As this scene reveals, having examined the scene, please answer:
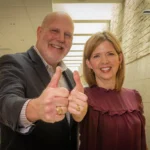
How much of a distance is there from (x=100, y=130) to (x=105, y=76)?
369 mm

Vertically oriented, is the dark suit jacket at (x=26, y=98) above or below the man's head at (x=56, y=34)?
below

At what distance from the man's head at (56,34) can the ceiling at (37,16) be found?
2258 millimetres

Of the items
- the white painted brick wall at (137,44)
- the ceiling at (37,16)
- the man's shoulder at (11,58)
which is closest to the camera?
the man's shoulder at (11,58)

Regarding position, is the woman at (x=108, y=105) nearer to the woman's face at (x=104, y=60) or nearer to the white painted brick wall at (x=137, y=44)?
the woman's face at (x=104, y=60)

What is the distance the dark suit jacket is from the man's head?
0.22 metres

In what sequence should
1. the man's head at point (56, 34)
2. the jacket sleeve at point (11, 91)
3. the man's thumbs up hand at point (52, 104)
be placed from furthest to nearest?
the man's head at point (56, 34) → the jacket sleeve at point (11, 91) → the man's thumbs up hand at point (52, 104)

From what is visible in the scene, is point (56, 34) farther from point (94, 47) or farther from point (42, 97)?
point (42, 97)

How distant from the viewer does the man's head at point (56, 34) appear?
5.42 feet

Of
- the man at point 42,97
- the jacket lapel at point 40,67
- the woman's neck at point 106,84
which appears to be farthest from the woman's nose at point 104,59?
the jacket lapel at point 40,67

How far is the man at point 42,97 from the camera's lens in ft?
2.48

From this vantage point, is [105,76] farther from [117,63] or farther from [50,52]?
[50,52]

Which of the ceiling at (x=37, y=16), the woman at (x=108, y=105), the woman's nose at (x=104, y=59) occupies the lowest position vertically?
the woman at (x=108, y=105)

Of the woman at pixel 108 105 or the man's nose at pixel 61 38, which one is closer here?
the woman at pixel 108 105

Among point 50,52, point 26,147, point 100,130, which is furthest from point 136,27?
point 26,147
